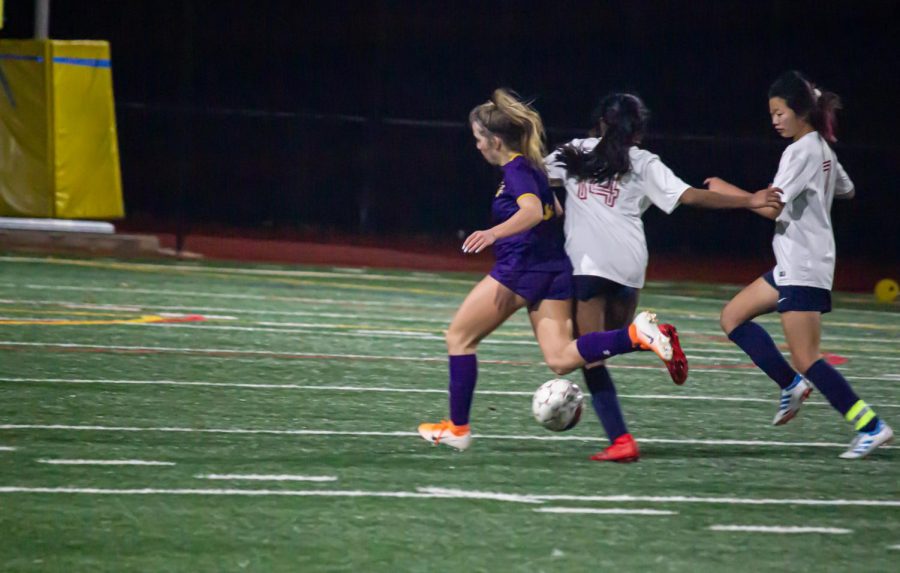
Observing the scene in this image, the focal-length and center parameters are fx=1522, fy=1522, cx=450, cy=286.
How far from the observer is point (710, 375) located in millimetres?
11328

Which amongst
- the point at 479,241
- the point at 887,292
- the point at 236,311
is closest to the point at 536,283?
the point at 479,241

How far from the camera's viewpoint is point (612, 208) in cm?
730

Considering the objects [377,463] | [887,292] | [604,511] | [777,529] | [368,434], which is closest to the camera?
[777,529]

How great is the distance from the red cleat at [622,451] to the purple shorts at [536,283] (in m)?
0.76

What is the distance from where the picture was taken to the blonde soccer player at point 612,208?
7164 mm

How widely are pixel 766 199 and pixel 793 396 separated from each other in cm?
135

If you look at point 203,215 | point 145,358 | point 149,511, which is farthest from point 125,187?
point 149,511

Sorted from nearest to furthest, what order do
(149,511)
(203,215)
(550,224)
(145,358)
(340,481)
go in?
(149,511) → (340,481) → (550,224) → (145,358) → (203,215)

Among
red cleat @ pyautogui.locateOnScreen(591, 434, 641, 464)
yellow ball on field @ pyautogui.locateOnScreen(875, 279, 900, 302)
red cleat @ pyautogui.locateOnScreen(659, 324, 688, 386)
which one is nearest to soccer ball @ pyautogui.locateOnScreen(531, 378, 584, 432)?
red cleat @ pyautogui.locateOnScreen(591, 434, 641, 464)

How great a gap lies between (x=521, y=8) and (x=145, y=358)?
27754mm

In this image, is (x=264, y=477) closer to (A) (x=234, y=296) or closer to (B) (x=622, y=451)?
(B) (x=622, y=451)

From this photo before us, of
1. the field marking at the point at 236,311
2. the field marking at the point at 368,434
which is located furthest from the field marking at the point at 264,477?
the field marking at the point at 236,311

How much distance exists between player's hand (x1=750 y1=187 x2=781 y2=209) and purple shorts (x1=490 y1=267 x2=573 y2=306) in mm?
938

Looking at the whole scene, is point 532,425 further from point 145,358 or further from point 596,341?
point 145,358
